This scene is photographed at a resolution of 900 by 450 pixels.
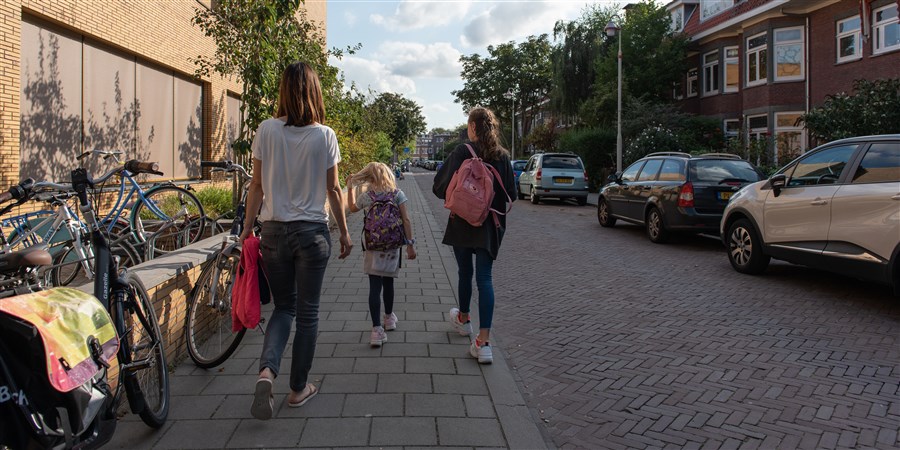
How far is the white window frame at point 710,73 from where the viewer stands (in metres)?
28.4

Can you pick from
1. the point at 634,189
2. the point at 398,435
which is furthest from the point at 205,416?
the point at 634,189

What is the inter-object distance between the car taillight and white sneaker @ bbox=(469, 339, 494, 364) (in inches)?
282

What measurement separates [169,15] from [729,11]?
23.5 meters

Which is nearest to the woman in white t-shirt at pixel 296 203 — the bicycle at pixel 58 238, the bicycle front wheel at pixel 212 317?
the bicycle front wheel at pixel 212 317

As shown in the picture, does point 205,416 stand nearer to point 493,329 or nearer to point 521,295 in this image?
point 493,329

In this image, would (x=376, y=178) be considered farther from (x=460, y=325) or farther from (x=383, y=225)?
(x=460, y=325)

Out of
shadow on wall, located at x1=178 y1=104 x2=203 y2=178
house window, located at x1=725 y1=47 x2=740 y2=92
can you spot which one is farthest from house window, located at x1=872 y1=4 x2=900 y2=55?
shadow on wall, located at x1=178 y1=104 x2=203 y2=178

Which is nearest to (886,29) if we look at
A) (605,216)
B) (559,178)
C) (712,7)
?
(559,178)

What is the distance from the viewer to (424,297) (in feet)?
22.9

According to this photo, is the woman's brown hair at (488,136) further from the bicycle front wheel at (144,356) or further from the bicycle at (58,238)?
the bicycle at (58,238)

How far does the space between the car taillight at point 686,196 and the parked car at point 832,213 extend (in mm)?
2197

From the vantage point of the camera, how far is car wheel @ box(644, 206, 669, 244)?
37.9 feet

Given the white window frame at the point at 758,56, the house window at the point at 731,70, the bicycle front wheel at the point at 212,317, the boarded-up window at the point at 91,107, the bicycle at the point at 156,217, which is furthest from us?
the house window at the point at 731,70

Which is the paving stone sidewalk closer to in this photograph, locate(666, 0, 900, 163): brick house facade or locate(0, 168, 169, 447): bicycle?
locate(0, 168, 169, 447): bicycle
